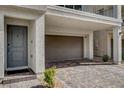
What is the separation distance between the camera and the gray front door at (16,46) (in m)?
6.10

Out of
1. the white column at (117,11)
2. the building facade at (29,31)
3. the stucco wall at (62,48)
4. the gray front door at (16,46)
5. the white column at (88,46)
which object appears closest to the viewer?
the building facade at (29,31)

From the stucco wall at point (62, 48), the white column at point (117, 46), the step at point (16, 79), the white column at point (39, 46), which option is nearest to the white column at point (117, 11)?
the white column at point (117, 46)

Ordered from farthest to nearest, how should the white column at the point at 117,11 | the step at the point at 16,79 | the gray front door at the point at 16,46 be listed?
the white column at the point at 117,11 → the gray front door at the point at 16,46 → the step at the point at 16,79

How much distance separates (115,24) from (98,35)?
6415 millimetres

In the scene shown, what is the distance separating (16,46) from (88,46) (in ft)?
26.0

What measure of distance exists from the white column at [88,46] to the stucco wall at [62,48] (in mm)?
412

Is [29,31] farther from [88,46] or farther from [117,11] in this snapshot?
[88,46]

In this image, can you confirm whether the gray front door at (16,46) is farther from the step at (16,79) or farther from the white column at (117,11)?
the white column at (117,11)

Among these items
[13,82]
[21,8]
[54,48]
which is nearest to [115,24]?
[54,48]

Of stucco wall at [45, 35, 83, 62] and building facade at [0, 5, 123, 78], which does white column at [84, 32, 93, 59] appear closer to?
stucco wall at [45, 35, 83, 62]

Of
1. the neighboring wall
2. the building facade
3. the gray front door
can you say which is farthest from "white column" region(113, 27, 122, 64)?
the gray front door

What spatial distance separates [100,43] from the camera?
51.0 feet

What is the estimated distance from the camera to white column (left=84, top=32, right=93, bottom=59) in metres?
12.2

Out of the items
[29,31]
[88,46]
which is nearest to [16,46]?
[29,31]
